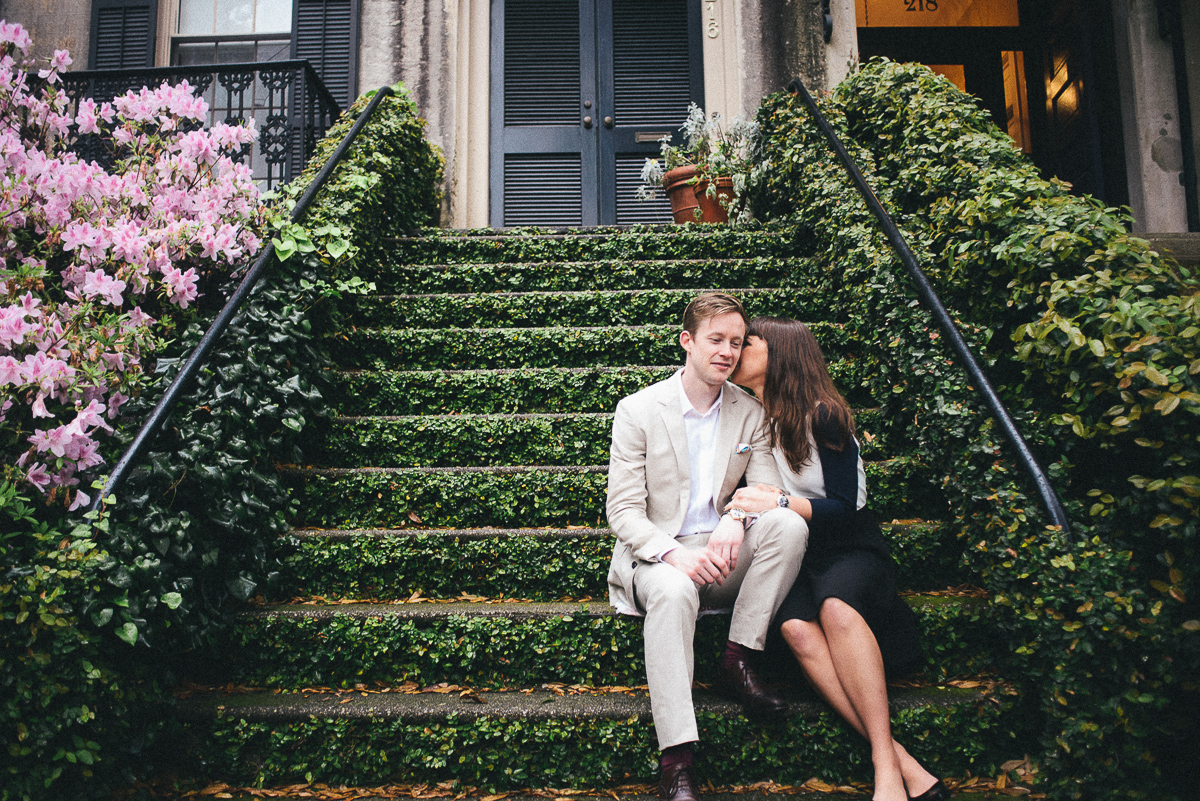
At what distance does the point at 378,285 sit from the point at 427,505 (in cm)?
201

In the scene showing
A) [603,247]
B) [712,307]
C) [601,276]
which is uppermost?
[603,247]

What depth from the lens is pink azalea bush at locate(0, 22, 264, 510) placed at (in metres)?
2.19

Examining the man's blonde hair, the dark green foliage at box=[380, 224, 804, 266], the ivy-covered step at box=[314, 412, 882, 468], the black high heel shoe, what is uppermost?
the dark green foliage at box=[380, 224, 804, 266]

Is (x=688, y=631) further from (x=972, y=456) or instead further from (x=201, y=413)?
(x=201, y=413)

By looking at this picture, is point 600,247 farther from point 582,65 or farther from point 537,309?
point 582,65

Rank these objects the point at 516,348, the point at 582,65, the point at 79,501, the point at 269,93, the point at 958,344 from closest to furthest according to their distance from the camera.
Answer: the point at 79,501, the point at 958,344, the point at 516,348, the point at 269,93, the point at 582,65

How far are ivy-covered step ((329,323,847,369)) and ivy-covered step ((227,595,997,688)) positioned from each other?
177 centimetres

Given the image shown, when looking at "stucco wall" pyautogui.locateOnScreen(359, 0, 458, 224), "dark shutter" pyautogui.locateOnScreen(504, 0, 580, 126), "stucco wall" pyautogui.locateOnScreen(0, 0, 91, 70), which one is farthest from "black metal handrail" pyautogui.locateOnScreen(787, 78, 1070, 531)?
"stucco wall" pyautogui.locateOnScreen(0, 0, 91, 70)

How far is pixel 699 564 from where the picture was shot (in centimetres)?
223

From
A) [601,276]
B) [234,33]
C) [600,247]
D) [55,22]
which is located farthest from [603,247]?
[55,22]

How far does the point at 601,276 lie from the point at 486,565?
7.89ft

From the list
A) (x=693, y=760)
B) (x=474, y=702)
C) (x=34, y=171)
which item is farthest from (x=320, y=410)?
(x=693, y=760)

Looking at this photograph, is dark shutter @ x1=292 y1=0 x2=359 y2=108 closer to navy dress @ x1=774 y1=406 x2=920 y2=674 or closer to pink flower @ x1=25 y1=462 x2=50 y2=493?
pink flower @ x1=25 y1=462 x2=50 y2=493

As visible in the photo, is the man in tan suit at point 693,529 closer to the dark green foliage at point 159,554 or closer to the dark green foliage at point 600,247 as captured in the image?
the dark green foliage at point 159,554
